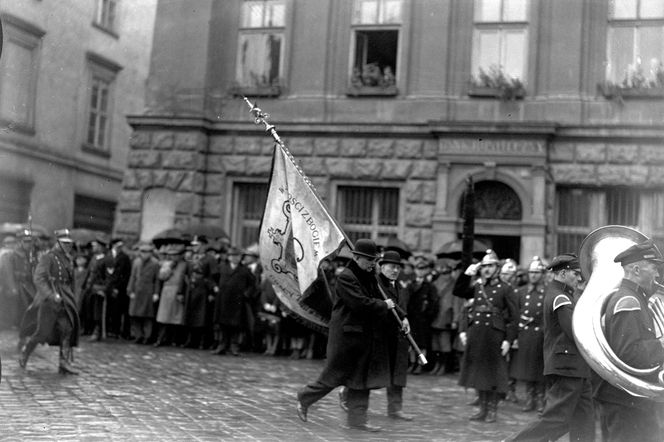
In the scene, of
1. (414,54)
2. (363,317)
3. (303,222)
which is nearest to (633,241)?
(363,317)

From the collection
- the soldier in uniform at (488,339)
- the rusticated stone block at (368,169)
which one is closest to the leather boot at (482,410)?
the soldier in uniform at (488,339)

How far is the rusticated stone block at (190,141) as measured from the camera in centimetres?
1975

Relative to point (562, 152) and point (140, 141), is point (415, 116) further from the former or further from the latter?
point (140, 141)

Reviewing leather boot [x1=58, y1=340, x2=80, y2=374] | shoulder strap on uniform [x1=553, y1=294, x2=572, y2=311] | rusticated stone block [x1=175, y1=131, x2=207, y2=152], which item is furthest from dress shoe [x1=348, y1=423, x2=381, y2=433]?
rusticated stone block [x1=175, y1=131, x2=207, y2=152]

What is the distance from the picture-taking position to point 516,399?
1241 cm

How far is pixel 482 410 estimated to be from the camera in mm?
10250

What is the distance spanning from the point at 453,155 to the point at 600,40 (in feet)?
12.2

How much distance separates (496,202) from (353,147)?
3.20m

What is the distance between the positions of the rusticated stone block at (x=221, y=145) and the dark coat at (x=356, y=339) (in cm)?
1088

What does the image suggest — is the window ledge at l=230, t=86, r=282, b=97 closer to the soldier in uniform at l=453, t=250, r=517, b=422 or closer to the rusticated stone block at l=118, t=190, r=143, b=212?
the rusticated stone block at l=118, t=190, r=143, b=212

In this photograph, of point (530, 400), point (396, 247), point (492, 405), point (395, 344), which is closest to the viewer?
point (395, 344)

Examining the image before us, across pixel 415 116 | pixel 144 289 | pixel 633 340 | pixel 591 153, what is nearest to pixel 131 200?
pixel 144 289

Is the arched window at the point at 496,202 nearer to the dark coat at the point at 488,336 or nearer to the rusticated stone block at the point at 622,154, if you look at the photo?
the rusticated stone block at the point at 622,154

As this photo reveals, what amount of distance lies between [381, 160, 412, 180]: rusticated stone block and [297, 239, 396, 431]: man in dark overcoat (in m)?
9.47
